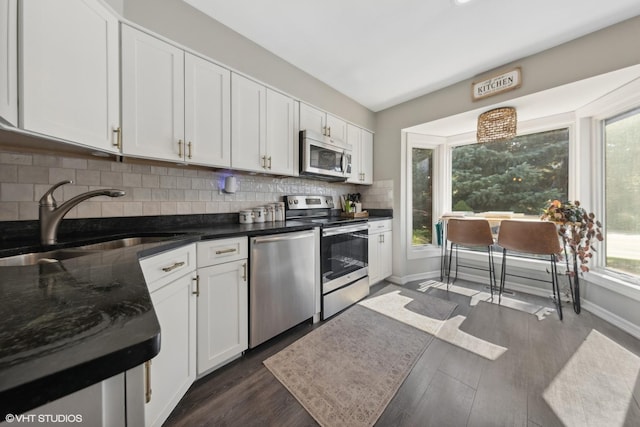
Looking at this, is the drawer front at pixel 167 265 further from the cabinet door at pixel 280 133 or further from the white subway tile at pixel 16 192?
the cabinet door at pixel 280 133

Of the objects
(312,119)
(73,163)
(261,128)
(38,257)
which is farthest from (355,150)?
(38,257)

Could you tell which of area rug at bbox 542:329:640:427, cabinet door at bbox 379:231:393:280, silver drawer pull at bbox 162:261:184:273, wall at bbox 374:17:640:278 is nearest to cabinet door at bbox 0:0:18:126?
silver drawer pull at bbox 162:261:184:273

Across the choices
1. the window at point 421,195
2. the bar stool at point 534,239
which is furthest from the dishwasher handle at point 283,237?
the bar stool at point 534,239

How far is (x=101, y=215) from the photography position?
1.55m

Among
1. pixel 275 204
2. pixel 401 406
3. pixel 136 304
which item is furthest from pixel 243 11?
pixel 401 406

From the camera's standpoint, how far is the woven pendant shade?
2.36 m

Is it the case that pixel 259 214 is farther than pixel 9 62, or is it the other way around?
pixel 259 214

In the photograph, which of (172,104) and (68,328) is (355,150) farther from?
(68,328)

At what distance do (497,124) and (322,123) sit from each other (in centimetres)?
186

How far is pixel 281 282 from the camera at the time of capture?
181 cm

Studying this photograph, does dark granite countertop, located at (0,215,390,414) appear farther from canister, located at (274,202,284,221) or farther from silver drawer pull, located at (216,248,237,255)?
canister, located at (274,202,284,221)

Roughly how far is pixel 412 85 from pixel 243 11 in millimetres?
1980

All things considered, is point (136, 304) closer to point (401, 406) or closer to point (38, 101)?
point (38, 101)

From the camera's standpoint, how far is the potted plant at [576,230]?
221cm
